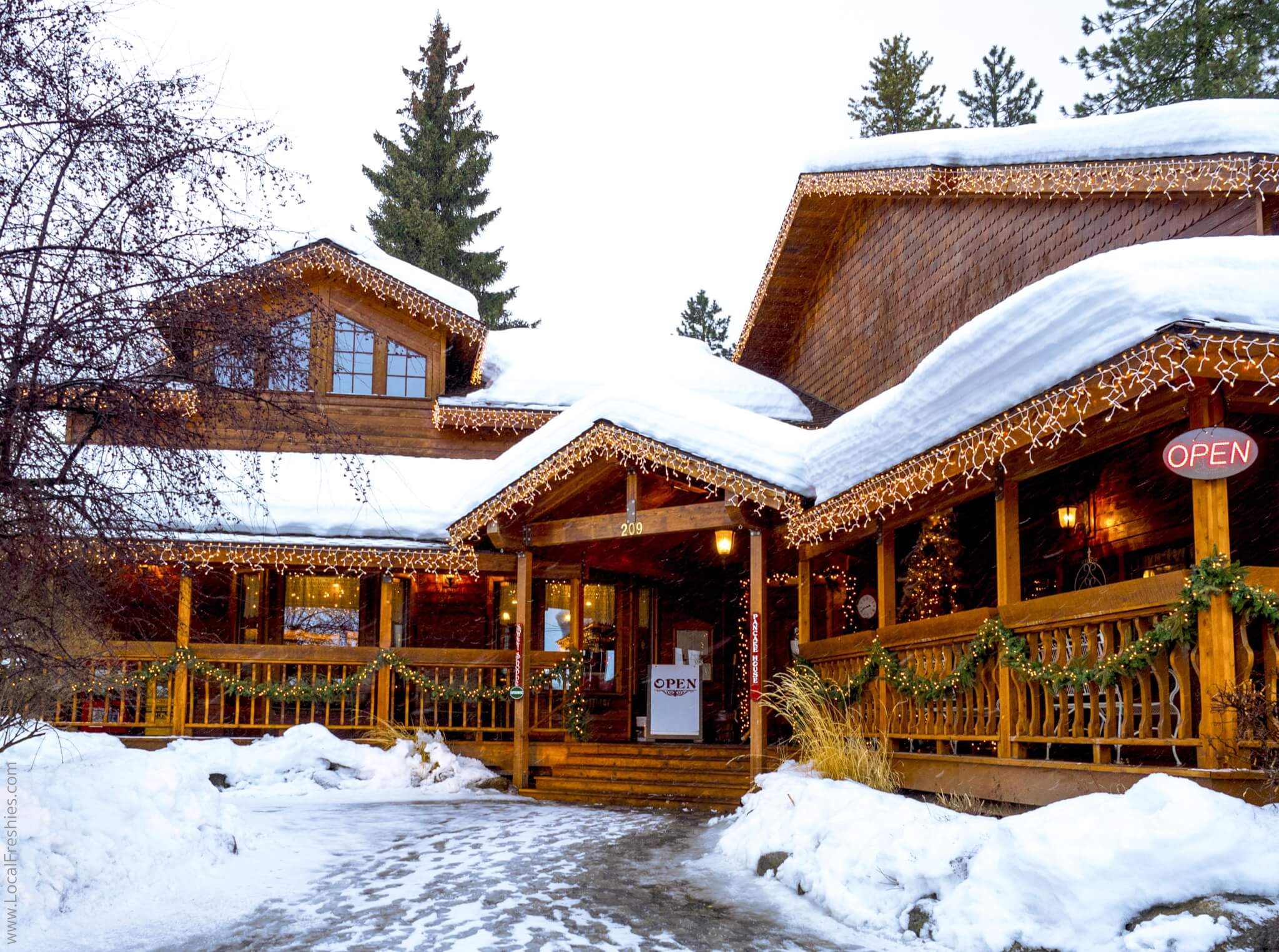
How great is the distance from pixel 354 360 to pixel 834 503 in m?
10.5

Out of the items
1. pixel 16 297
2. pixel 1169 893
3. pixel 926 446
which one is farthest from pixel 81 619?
pixel 1169 893

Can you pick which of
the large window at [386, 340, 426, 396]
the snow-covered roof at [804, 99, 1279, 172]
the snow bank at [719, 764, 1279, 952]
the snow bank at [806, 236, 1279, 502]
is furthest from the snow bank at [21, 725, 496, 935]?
the snow-covered roof at [804, 99, 1279, 172]

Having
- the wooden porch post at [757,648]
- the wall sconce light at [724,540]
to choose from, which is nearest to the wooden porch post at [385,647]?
the wall sconce light at [724,540]

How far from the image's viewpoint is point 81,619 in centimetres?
790

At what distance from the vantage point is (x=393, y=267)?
731 inches

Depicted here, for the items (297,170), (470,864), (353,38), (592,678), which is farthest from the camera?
(353,38)

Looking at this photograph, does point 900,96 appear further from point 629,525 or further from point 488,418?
point 629,525

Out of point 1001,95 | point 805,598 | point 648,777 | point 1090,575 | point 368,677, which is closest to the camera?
point 1090,575

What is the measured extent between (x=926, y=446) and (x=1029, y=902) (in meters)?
3.92

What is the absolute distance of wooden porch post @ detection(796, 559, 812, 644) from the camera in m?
13.2

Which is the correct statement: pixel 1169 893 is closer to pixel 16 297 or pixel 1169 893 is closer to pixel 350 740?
pixel 16 297

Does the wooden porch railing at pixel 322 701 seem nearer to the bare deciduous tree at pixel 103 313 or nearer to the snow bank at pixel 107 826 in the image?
the snow bank at pixel 107 826

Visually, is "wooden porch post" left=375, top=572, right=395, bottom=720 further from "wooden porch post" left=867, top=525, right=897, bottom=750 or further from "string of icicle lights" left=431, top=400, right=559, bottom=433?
"wooden porch post" left=867, top=525, right=897, bottom=750

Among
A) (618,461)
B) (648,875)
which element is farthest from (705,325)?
(648,875)
